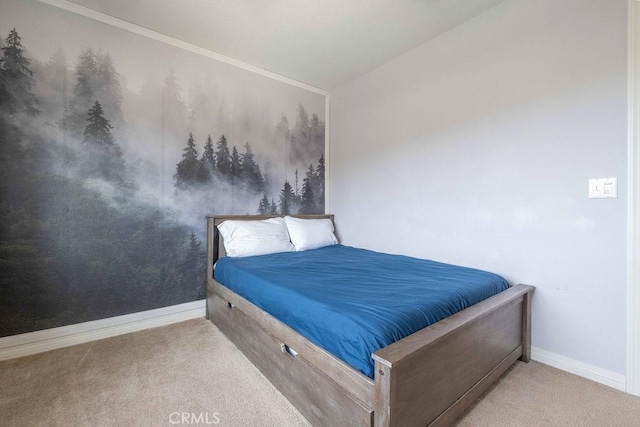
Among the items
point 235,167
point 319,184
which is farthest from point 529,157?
point 235,167

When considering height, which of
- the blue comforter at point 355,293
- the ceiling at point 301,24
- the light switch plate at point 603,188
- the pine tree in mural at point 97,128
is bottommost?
the blue comforter at point 355,293

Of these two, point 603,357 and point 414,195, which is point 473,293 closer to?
point 603,357

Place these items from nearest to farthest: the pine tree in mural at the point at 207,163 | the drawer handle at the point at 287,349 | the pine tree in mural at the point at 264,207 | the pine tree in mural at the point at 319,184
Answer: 1. the drawer handle at the point at 287,349
2. the pine tree in mural at the point at 207,163
3. the pine tree in mural at the point at 264,207
4. the pine tree in mural at the point at 319,184

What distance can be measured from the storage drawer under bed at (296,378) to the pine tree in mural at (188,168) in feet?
3.90

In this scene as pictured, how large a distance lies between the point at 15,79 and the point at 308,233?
2.46 m

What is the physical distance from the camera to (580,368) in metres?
1.65

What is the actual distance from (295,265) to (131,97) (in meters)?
1.93

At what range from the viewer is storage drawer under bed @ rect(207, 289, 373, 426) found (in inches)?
42.9

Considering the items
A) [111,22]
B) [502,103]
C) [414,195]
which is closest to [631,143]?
[502,103]

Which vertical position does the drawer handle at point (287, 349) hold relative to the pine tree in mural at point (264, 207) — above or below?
below

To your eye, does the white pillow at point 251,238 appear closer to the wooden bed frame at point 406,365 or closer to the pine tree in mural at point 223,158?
the pine tree in mural at point 223,158

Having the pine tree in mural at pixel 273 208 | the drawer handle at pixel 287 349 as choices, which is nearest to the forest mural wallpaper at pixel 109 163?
the pine tree in mural at pixel 273 208

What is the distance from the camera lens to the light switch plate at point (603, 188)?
5.04ft

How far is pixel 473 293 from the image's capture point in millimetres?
1521
